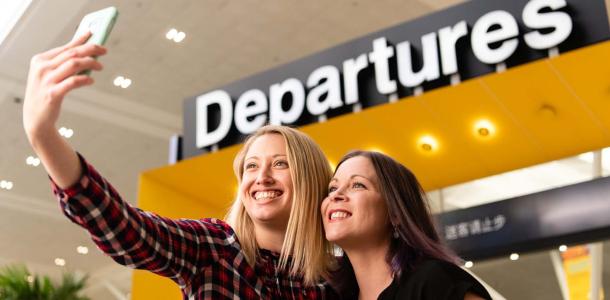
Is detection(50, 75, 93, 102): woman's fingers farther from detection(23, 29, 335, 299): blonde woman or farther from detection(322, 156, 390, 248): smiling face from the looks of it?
detection(322, 156, 390, 248): smiling face

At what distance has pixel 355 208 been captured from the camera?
2.15 m

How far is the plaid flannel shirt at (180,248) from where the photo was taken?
155 cm

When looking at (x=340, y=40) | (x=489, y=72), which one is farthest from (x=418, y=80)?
(x=340, y=40)

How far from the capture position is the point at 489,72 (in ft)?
18.3

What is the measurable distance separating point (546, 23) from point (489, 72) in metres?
0.52

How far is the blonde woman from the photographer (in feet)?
4.58

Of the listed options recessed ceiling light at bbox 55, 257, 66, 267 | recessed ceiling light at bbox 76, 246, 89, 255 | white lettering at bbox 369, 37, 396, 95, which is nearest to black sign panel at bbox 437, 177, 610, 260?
white lettering at bbox 369, 37, 396, 95

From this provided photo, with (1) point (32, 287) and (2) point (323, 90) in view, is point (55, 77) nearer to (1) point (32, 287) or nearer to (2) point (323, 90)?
(1) point (32, 287)

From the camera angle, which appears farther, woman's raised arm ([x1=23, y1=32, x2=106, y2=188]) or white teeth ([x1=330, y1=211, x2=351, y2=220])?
white teeth ([x1=330, y1=211, x2=351, y2=220])

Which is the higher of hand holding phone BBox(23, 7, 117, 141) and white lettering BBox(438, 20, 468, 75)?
A: white lettering BBox(438, 20, 468, 75)

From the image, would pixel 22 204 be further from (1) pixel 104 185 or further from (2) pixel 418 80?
(1) pixel 104 185

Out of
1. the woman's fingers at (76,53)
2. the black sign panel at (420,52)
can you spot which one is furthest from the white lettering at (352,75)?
the woman's fingers at (76,53)

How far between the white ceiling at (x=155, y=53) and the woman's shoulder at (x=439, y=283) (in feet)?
28.3

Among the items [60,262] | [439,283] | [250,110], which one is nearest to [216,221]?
[439,283]
